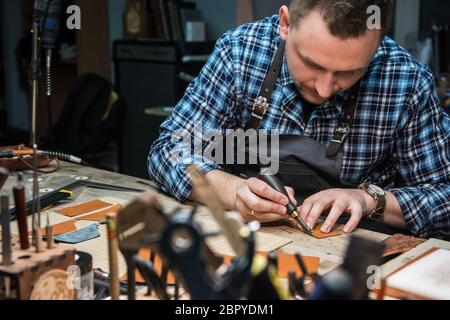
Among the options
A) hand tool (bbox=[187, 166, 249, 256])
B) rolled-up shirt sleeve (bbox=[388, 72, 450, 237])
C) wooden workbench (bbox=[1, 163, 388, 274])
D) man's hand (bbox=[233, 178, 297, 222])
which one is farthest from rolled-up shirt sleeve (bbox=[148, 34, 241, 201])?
hand tool (bbox=[187, 166, 249, 256])

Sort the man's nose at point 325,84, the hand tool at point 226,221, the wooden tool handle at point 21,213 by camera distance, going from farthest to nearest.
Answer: the man's nose at point 325,84 → the wooden tool handle at point 21,213 → the hand tool at point 226,221

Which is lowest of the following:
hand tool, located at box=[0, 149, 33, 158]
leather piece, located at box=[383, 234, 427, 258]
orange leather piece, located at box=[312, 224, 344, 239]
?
orange leather piece, located at box=[312, 224, 344, 239]

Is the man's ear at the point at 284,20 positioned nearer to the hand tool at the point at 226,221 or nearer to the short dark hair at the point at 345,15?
the short dark hair at the point at 345,15

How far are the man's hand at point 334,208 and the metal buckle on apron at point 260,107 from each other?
0.38 m

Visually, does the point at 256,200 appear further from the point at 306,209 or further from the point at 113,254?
the point at 113,254

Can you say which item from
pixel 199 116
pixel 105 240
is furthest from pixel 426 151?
pixel 105 240

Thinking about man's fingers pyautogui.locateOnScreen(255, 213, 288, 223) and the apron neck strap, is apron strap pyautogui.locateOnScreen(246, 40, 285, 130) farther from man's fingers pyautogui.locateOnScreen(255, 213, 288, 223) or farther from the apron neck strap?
man's fingers pyautogui.locateOnScreen(255, 213, 288, 223)

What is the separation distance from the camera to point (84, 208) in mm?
1330

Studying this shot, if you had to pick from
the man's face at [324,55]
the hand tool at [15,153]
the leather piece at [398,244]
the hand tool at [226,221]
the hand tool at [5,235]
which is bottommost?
the leather piece at [398,244]

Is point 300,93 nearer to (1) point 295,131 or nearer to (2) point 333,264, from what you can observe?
(1) point 295,131

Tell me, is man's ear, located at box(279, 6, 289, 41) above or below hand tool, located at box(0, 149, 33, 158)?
above

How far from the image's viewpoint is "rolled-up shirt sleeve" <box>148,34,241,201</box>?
154 centimetres

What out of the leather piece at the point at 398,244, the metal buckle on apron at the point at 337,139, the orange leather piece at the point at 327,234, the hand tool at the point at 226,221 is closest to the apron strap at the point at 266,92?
the metal buckle on apron at the point at 337,139

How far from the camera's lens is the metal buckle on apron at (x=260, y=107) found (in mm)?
1602
